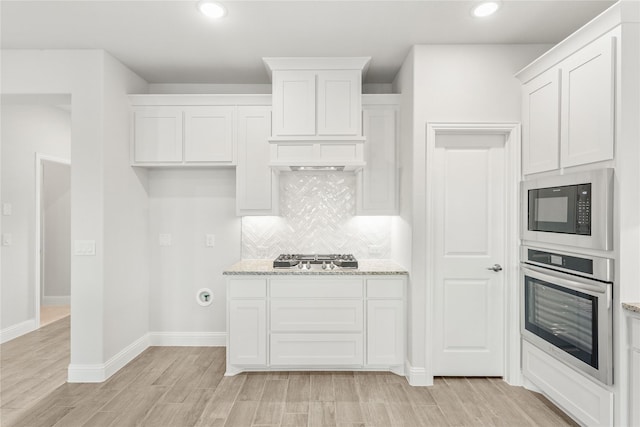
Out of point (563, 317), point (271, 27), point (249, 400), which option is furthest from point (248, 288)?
point (563, 317)

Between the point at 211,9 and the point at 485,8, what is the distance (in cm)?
184

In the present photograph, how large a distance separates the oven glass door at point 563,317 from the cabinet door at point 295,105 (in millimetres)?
2180

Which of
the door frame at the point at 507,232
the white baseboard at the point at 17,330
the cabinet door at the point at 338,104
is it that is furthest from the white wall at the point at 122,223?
the door frame at the point at 507,232

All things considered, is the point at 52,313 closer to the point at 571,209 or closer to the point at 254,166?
the point at 254,166

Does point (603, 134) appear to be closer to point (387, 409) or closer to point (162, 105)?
point (387, 409)

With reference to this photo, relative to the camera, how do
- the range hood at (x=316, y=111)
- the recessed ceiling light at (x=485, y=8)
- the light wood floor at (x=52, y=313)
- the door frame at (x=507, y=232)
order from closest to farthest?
the recessed ceiling light at (x=485, y=8) → the door frame at (x=507, y=232) → the range hood at (x=316, y=111) → the light wood floor at (x=52, y=313)

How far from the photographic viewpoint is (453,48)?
2.98m

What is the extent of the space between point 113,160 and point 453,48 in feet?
10.0

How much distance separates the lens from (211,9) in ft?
8.06

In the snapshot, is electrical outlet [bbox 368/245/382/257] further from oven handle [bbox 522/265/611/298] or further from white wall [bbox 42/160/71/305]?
white wall [bbox 42/160/71/305]

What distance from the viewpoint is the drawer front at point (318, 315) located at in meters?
3.14

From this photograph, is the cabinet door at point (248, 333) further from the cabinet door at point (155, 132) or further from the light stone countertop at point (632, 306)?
the light stone countertop at point (632, 306)

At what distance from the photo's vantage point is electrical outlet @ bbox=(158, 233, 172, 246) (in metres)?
3.90

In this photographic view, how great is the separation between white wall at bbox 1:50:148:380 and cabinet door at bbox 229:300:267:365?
108 cm
